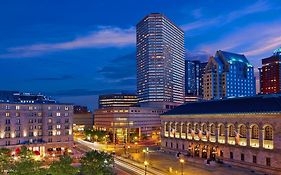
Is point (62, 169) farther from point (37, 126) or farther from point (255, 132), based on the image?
point (37, 126)

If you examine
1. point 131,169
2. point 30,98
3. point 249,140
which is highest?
point 30,98

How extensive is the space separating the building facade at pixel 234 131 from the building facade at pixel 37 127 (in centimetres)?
4247

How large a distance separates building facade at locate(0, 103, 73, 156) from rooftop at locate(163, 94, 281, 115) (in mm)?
45884

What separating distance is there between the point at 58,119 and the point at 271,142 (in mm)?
83178

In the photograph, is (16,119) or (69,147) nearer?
(16,119)

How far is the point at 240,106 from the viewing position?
349ft

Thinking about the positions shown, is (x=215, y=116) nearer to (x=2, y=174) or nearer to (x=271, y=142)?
(x=271, y=142)

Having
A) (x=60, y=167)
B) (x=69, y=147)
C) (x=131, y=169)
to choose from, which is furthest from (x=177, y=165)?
(x=69, y=147)

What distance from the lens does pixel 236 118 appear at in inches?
4065

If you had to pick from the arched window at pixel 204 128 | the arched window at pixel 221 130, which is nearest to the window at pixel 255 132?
the arched window at pixel 221 130

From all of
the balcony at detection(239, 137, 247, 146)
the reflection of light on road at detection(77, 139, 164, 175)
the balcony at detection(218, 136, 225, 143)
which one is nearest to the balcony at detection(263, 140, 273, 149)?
the balcony at detection(239, 137, 247, 146)

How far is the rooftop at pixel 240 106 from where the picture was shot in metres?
95.2

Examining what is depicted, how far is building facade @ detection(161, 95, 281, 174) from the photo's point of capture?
91.6 meters

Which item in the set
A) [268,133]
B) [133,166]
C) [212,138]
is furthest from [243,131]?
[133,166]
